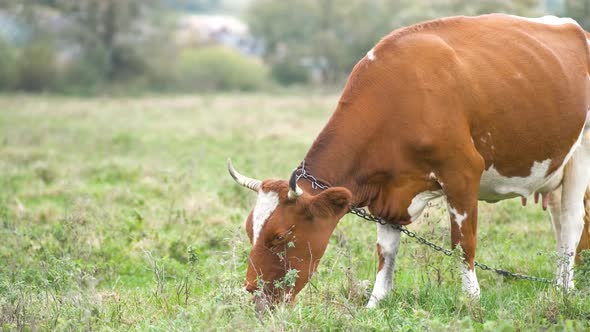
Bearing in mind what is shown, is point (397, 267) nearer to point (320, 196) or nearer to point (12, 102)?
point (320, 196)

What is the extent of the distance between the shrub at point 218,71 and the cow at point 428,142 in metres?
41.4

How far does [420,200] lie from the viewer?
5.98 m

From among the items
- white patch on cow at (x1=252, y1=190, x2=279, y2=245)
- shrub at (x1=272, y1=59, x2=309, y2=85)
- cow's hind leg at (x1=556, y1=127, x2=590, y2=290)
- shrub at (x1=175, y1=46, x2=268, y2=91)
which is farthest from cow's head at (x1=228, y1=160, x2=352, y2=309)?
shrub at (x1=272, y1=59, x2=309, y2=85)

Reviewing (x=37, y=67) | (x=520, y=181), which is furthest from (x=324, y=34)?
(x=520, y=181)

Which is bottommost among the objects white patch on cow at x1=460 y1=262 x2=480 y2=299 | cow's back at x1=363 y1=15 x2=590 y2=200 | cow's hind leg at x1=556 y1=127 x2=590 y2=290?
white patch on cow at x1=460 y1=262 x2=480 y2=299

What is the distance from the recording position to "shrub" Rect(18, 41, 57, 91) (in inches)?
1588

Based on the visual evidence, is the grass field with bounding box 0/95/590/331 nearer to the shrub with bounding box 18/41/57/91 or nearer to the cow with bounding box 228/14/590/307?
the cow with bounding box 228/14/590/307

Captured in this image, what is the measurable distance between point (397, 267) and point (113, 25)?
3849 cm

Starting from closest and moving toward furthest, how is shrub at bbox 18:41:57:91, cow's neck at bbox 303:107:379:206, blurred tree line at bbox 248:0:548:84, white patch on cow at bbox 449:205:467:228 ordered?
cow's neck at bbox 303:107:379:206
white patch on cow at bbox 449:205:467:228
shrub at bbox 18:41:57:91
blurred tree line at bbox 248:0:548:84

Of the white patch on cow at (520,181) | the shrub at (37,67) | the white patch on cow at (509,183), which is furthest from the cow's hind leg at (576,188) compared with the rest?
the shrub at (37,67)

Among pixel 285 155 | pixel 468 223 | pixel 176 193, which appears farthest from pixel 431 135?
pixel 285 155

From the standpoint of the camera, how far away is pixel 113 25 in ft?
140

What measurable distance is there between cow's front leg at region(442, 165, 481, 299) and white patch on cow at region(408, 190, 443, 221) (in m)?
0.16

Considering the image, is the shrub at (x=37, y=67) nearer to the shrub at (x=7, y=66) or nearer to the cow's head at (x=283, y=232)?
the shrub at (x=7, y=66)
